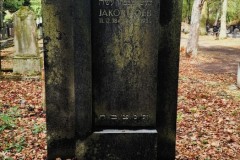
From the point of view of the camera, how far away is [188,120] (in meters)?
7.11

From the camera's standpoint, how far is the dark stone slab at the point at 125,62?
3.87m

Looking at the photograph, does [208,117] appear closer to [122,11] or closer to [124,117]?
[124,117]

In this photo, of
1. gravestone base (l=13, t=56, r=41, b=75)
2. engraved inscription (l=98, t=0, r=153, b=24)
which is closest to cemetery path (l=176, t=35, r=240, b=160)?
engraved inscription (l=98, t=0, r=153, b=24)

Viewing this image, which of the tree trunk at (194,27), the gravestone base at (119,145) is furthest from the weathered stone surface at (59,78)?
the tree trunk at (194,27)

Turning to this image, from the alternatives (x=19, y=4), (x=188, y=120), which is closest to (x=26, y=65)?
(x=188, y=120)

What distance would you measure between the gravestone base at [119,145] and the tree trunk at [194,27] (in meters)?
14.6

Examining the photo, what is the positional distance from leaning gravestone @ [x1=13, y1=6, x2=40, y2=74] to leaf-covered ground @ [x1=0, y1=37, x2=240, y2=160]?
729 millimetres

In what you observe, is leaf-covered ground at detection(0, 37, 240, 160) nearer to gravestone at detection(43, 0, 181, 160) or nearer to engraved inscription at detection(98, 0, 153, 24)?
gravestone at detection(43, 0, 181, 160)

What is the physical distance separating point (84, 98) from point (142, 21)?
1.14 m

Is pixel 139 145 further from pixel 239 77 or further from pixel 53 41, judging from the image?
pixel 239 77

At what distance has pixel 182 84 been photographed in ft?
36.0

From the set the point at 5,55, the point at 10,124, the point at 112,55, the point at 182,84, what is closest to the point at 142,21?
the point at 112,55

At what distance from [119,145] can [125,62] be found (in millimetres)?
1026

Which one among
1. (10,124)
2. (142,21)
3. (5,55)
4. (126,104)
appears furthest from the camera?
(5,55)
